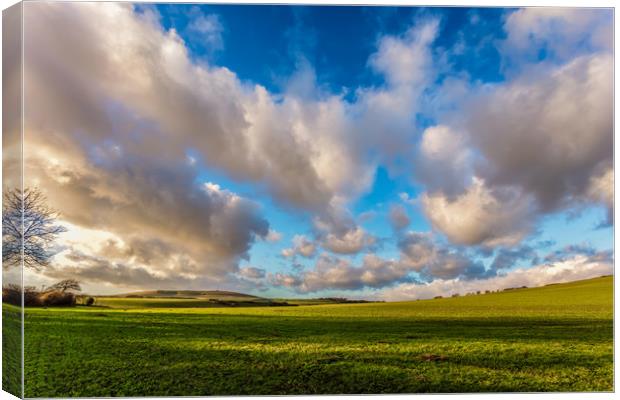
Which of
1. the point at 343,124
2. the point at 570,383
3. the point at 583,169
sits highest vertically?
the point at 343,124

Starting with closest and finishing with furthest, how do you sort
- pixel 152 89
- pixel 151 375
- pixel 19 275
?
pixel 19 275 < pixel 151 375 < pixel 152 89

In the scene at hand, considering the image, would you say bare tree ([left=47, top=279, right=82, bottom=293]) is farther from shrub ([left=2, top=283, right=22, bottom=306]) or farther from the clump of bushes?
shrub ([left=2, top=283, right=22, bottom=306])

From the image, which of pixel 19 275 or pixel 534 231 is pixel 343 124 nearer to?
pixel 534 231

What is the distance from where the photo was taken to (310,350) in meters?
10.1

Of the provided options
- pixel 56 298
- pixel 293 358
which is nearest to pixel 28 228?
pixel 56 298

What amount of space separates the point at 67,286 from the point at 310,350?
15.9 ft

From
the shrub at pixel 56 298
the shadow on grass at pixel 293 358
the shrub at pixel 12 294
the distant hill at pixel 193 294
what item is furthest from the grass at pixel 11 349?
the distant hill at pixel 193 294

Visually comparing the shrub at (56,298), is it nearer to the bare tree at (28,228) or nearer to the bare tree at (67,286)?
the bare tree at (67,286)

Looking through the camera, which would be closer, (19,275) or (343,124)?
(19,275)

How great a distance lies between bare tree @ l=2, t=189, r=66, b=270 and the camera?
915cm

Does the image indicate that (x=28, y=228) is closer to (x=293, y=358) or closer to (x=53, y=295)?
(x=53, y=295)

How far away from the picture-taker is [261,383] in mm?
9664

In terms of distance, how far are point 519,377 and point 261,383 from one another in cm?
473

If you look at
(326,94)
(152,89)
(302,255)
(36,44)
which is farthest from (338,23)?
(36,44)
